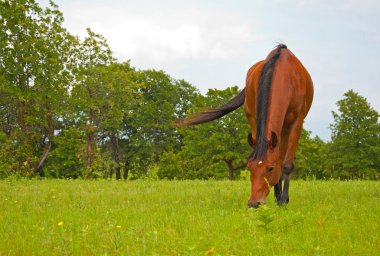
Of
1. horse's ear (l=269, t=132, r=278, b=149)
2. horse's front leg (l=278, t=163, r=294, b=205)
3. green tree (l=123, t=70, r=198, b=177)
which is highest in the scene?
green tree (l=123, t=70, r=198, b=177)

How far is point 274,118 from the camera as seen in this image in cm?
712

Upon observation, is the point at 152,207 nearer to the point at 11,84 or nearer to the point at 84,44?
the point at 11,84

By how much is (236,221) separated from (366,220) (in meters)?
1.85

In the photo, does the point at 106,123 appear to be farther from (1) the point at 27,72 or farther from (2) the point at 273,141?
(2) the point at 273,141

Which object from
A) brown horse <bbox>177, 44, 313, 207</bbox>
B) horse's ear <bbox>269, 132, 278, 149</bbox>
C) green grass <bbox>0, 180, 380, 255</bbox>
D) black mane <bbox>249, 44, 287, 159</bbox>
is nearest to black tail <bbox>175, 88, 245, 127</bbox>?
brown horse <bbox>177, 44, 313, 207</bbox>

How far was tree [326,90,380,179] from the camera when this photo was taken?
41438 mm

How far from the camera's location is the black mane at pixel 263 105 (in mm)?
6672

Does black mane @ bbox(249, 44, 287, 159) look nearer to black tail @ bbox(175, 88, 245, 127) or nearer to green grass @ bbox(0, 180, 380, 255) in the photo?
green grass @ bbox(0, 180, 380, 255)

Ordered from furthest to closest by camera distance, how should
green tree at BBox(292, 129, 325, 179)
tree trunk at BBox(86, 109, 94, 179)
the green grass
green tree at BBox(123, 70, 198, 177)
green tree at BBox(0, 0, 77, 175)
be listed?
green tree at BBox(292, 129, 325, 179) < green tree at BBox(123, 70, 198, 177) < tree trunk at BBox(86, 109, 94, 179) < green tree at BBox(0, 0, 77, 175) < the green grass

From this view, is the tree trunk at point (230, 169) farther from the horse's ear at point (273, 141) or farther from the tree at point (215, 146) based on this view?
the horse's ear at point (273, 141)

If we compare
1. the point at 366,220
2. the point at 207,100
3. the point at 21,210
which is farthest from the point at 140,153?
the point at 366,220

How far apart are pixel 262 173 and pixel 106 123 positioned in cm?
3327

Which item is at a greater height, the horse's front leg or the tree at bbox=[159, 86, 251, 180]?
the tree at bbox=[159, 86, 251, 180]

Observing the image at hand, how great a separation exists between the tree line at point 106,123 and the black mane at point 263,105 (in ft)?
58.6
